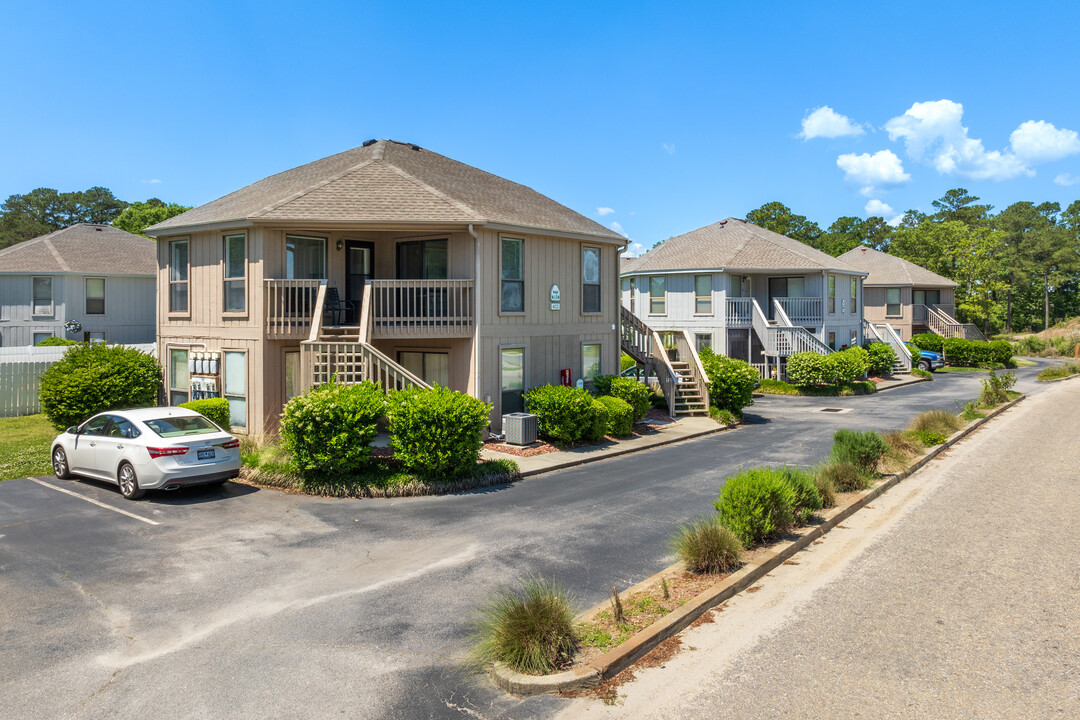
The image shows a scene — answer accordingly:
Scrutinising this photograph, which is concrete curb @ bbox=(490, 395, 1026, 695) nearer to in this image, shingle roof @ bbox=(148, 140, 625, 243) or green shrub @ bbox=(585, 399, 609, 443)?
green shrub @ bbox=(585, 399, 609, 443)

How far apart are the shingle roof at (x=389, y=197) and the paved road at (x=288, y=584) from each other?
7146mm

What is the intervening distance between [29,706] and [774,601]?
7.00 metres

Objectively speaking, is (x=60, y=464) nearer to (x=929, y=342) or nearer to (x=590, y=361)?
(x=590, y=361)

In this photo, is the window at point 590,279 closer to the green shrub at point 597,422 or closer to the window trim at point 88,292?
the green shrub at point 597,422

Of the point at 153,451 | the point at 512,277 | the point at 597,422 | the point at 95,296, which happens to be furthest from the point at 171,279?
the point at 95,296

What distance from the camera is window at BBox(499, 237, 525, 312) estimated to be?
18.9 metres

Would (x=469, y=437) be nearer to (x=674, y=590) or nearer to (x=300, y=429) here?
(x=300, y=429)

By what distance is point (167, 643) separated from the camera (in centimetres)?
690

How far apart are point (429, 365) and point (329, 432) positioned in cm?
646

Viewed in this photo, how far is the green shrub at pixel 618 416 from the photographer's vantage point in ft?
61.8

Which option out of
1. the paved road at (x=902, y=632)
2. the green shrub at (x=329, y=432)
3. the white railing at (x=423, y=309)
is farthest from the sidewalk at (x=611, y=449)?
the paved road at (x=902, y=632)

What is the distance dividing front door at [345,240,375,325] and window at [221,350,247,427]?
3007mm

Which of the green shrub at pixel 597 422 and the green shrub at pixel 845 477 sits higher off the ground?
the green shrub at pixel 597 422

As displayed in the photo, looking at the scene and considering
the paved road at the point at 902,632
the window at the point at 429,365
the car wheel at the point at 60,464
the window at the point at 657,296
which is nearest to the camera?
the paved road at the point at 902,632
